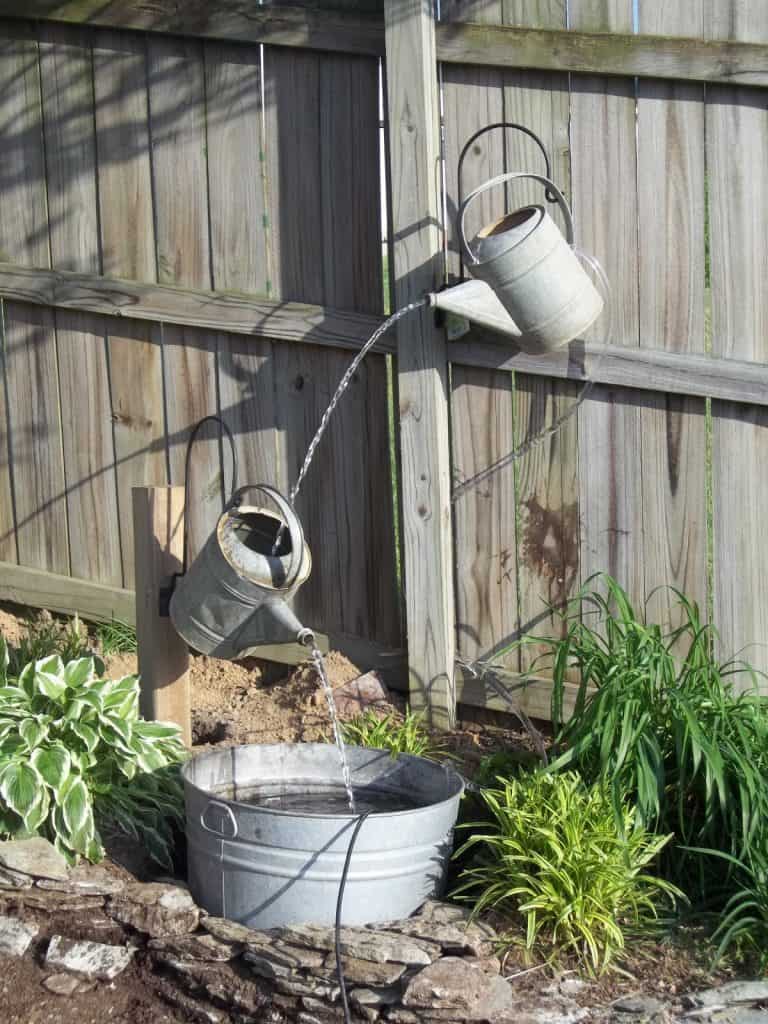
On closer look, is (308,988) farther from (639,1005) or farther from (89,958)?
(639,1005)

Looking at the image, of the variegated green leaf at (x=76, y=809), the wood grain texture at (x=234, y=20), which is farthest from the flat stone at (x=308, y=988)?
the wood grain texture at (x=234, y=20)

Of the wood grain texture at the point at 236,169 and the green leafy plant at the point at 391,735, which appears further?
the wood grain texture at the point at 236,169

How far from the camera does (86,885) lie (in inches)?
135

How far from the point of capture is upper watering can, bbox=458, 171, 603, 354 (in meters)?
3.67

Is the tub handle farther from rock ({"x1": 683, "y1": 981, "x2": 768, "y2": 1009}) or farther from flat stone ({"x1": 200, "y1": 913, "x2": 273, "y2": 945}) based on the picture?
rock ({"x1": 683, "y1": 981, "x2": 768, "y2": 1009})

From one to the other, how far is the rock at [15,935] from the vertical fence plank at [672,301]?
6.16 ft

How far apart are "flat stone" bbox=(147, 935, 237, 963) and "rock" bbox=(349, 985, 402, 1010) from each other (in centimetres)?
32

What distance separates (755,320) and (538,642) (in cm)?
115

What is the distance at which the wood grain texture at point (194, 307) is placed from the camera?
173 inches

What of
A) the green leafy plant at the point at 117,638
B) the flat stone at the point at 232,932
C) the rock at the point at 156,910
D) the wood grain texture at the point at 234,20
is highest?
the wood grain texture at the point at 234,20

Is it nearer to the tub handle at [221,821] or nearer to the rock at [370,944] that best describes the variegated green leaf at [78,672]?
the tub handle at [221,821]

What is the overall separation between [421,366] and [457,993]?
189cm

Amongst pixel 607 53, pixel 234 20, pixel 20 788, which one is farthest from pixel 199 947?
pixel 234 20

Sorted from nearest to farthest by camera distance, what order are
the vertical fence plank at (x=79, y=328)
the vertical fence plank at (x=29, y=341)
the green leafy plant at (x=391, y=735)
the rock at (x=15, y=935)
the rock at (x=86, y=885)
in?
1. the rock at (x=15, y=935)
2. the rock at (x=86, y=885)
3. the green leafy plant at (x=391, y=735)
4. the vertical fence plank at (x=79, y=328)
5. the vertical fence plank at (x=29, y=341)
